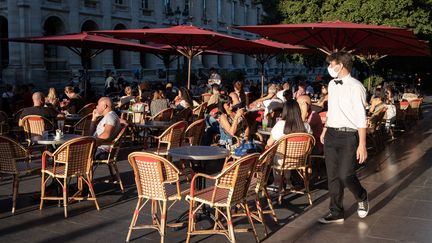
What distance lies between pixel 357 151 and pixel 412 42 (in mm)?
5391

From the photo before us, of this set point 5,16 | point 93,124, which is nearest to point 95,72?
point 5,16

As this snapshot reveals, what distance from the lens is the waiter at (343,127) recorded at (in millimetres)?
5707

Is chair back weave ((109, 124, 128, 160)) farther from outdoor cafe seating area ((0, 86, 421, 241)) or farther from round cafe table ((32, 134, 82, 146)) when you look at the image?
round cafe table ((32, 134, 82, 146))

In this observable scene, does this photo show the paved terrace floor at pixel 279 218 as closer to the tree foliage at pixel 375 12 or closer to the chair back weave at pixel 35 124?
the chair back weave at pixel 35 124

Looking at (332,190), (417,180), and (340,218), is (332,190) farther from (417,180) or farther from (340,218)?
(417,180)

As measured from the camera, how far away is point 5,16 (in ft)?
91.3

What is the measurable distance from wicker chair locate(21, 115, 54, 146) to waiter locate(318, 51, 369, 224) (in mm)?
5290

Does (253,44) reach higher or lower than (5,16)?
lower

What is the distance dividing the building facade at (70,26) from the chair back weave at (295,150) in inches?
940

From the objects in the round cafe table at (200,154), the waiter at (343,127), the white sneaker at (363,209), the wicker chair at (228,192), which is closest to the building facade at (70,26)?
the round cafe table at (200,154)

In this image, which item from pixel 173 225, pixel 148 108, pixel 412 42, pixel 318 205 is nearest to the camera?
pixel 173 225

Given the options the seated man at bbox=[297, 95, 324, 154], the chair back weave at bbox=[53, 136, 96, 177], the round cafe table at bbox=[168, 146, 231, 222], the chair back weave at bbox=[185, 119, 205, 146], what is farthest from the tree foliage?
the chair back weave at bbox=[53, 136, 96, 177]

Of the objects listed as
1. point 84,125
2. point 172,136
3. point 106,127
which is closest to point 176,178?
point 106,127

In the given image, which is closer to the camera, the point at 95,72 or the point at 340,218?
the point at 340,218
